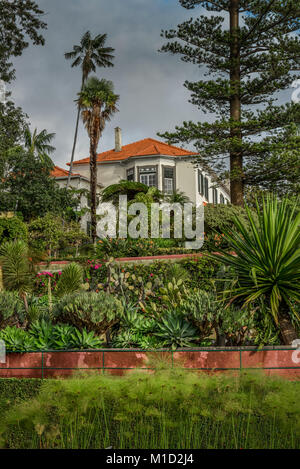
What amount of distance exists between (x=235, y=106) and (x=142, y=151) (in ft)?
41.7

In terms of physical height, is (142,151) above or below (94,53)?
below

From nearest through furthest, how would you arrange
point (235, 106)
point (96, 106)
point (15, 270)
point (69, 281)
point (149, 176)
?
point (15, 270) → point (69, 281) → point (235, 106) → point (96, 106) → point (149, 176)

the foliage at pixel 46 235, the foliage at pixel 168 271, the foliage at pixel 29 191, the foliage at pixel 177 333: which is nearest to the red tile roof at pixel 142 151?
the foliage at pixel 29 191

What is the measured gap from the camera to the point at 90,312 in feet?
28.8

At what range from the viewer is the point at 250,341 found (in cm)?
877

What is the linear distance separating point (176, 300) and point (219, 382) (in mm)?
4173

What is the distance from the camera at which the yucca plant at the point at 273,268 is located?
8070 millimetres

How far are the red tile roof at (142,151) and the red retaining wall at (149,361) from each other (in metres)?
23.9

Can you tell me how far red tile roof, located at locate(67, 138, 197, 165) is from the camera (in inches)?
1238

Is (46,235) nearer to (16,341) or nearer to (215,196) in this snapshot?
(16,341)

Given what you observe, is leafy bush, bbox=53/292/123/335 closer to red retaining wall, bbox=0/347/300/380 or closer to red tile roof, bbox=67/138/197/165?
red retaining wall, bbox=0/347/300/380

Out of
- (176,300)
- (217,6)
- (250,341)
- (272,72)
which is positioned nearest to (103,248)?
(176,300)

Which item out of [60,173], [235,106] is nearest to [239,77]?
[235,106]

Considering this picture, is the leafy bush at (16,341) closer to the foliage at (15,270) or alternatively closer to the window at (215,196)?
the foliage at (15,270)
